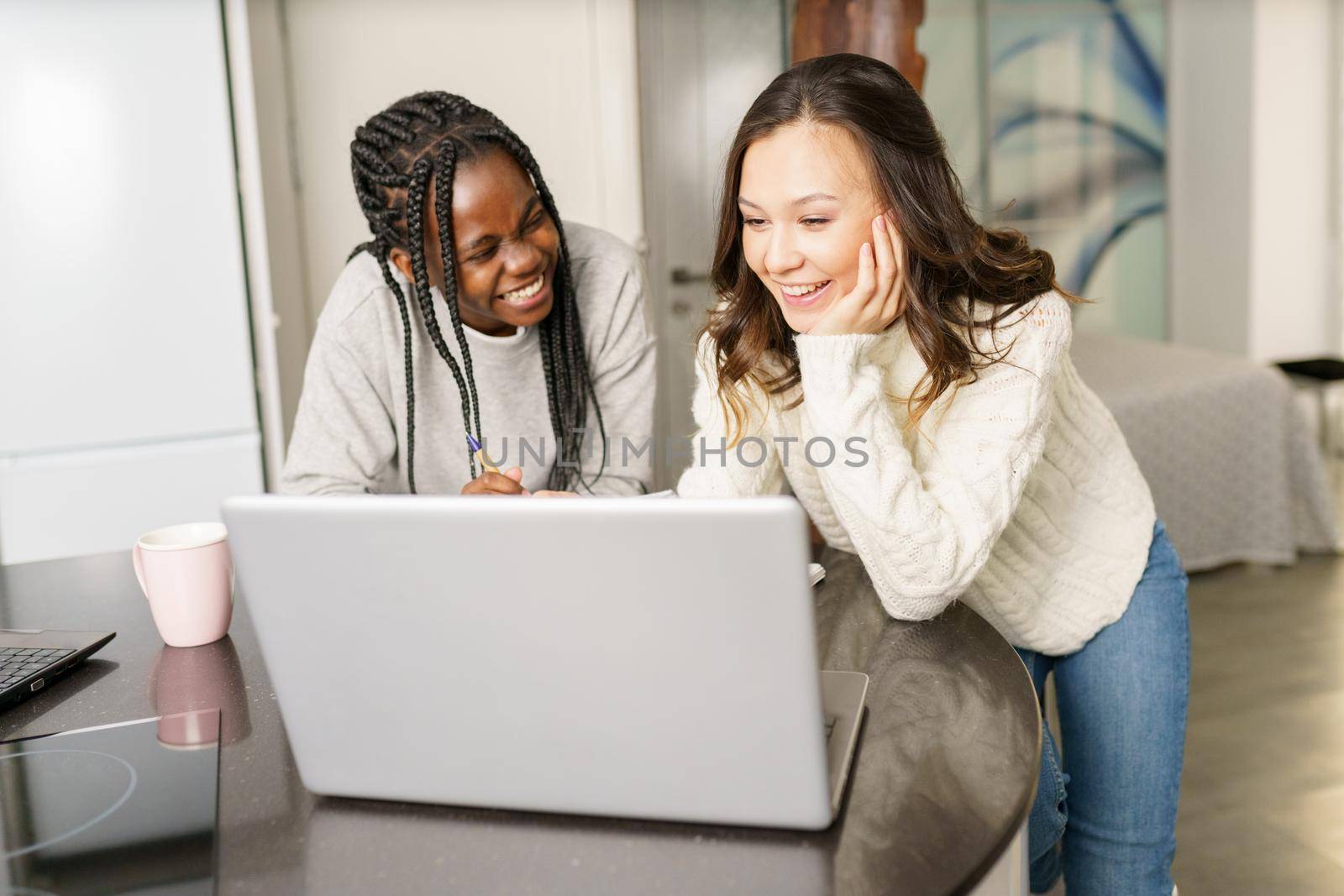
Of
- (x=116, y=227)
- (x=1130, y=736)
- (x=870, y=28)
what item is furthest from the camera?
(x=870, y=28)

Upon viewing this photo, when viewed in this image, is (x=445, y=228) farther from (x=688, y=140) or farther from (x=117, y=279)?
(x=688, y=140)

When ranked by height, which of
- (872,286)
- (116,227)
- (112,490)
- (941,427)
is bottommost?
(112,490)

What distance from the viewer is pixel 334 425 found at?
1.65 metres

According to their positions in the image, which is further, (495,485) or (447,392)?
(447,392)

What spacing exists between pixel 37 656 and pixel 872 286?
2.77 ft

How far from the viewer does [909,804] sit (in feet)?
2.63

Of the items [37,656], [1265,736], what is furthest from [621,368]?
[1265,736]

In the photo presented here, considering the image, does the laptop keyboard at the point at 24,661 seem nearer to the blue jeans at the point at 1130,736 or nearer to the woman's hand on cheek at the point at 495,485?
the woman's hand on cheek at the point at 495,485

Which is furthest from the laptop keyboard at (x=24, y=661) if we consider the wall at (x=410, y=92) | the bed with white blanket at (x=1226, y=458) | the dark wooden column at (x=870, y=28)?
the bed with white blanket at (x=1226, y=458)

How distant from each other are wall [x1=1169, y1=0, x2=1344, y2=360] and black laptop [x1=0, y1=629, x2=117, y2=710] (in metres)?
4.59

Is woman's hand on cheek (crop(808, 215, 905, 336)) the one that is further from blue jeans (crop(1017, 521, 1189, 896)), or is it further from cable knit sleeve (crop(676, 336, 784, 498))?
blue jeans (crop(1017, 521, 1189, 896))

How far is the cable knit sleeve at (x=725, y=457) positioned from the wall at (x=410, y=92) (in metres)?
2.11

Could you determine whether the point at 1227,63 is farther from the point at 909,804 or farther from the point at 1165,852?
the point at 909,804

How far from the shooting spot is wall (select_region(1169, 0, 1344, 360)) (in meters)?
4.61
